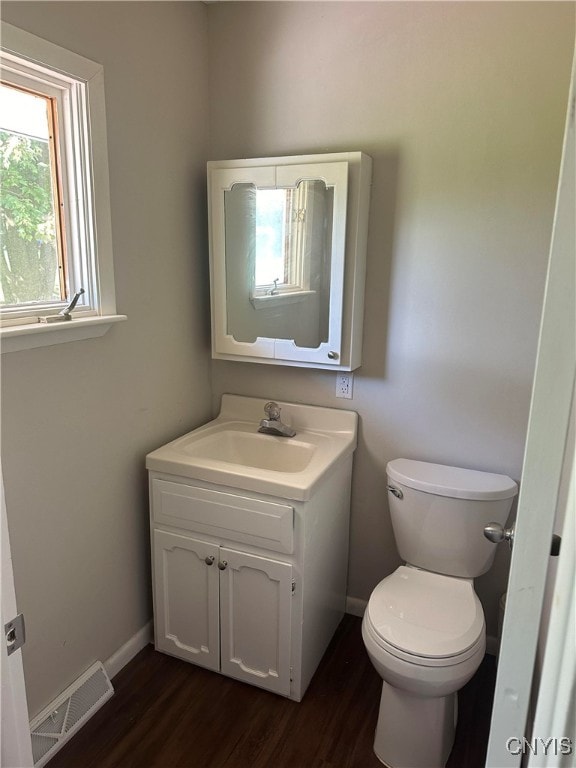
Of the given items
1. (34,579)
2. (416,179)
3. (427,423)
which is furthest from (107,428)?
(416,179)

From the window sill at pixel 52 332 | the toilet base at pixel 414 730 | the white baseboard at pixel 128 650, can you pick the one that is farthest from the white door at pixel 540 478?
the white baseboard at pixel 128 650

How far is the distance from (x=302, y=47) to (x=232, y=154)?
46 cm

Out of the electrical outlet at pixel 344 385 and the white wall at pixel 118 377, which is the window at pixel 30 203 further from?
the electrical outlet at pixel 344 385

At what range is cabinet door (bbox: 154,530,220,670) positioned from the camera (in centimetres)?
189

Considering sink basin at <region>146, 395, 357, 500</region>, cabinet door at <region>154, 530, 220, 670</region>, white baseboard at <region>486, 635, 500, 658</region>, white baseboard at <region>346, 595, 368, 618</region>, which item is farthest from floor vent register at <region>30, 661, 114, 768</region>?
white baseboard at <region>486, 635, 500, 658</region>

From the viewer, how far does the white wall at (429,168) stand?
1.73 m

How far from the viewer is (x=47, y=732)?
5.37 ft

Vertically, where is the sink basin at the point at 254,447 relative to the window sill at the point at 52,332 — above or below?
below

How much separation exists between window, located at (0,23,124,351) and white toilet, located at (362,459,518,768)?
4.01ft

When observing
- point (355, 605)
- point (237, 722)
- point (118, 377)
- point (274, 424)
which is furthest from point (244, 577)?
point (118, 377)

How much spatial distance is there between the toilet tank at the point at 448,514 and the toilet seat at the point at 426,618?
6cm

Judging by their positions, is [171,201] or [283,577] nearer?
[283,577]

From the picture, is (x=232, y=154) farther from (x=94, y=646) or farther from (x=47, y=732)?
(x=47, y=732)

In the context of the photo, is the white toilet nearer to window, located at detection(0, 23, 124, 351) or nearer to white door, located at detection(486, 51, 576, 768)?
white door, located at detection(486, 51, 576, 768)
